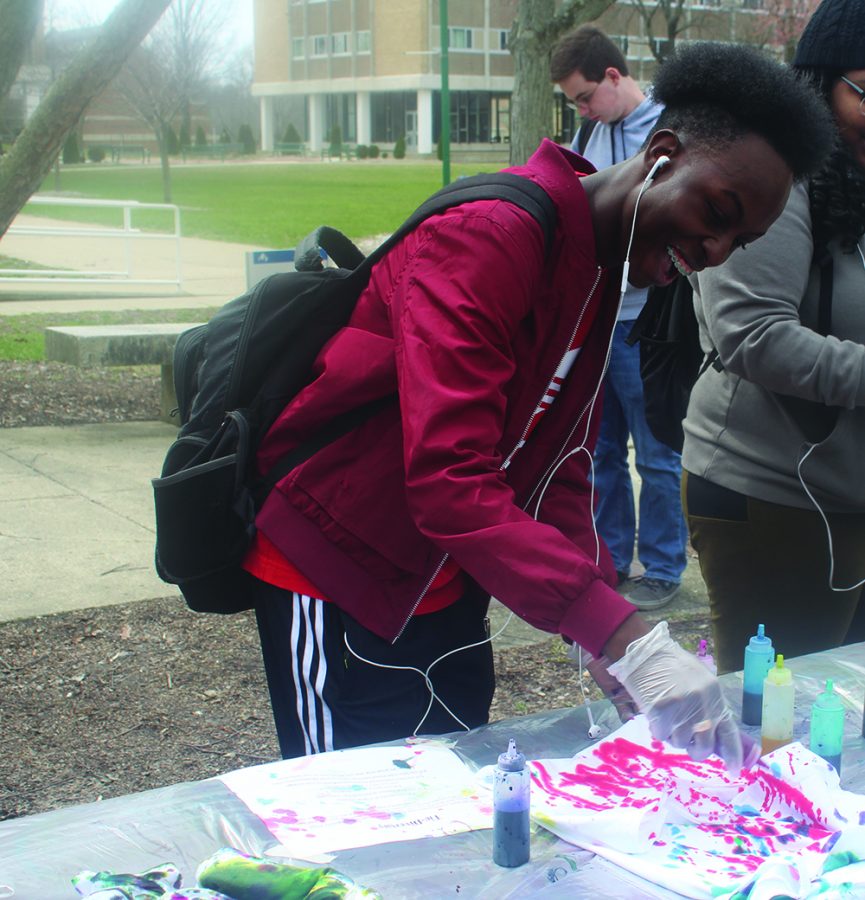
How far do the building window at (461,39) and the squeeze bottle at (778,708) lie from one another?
58450 millimetres

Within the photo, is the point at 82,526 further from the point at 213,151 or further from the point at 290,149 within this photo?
the point at 290,149

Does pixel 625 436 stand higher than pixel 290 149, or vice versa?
pixel 290 149

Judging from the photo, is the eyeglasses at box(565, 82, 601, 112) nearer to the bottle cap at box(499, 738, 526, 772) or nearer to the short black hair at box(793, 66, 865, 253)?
the short black hair at box(793, 66, 865, 253)

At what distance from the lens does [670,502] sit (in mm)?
4496

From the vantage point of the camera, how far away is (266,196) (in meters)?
29.1

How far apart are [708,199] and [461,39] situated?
59123 millimetres

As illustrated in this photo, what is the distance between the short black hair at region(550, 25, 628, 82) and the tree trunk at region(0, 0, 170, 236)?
2.54 meters

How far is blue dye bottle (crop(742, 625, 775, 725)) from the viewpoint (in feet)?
7.02

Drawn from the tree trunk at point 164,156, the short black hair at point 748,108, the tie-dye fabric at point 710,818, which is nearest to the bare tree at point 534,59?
the short black hair at point 748,108

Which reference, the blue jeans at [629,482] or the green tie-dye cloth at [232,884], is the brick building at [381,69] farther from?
the green tie-dye cloth at [232,884]

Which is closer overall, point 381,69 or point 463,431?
point 463,431

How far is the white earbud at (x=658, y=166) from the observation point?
1757 millimetres

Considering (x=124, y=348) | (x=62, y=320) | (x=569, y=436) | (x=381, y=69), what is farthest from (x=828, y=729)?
(x=381, y=69)

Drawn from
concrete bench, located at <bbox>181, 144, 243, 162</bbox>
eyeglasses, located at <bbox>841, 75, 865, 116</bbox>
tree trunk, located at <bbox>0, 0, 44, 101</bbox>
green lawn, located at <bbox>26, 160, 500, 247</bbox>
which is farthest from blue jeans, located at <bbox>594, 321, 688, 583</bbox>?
concrete bench, located at <bbox>181, 144, 243, 162</bbox>
